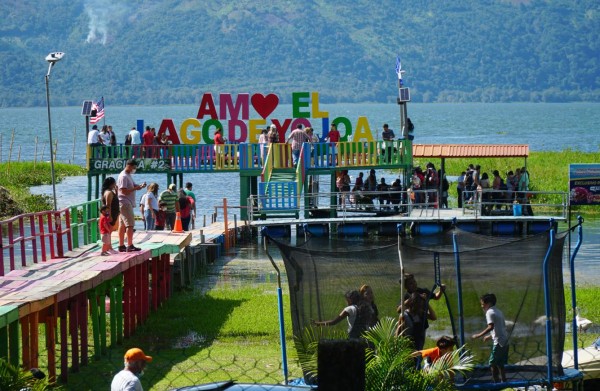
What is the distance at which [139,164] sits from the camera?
131 feet

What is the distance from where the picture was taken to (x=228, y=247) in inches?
1411

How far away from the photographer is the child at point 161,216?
31.6m

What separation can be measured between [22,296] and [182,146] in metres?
23.8

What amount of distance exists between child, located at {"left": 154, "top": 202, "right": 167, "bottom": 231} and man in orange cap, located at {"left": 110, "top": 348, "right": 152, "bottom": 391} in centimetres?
1885

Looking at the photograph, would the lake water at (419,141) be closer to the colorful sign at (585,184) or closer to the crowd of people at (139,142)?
the colorful sign at (585,184)

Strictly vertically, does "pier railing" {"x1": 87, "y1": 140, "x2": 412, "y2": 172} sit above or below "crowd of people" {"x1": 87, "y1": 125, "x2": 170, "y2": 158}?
below

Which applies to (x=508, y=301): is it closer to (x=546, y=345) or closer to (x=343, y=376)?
(x=546, y=345)

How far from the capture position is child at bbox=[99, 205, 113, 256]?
2070 centimetres

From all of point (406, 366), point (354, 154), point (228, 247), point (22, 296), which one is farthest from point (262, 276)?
point (406, 366)

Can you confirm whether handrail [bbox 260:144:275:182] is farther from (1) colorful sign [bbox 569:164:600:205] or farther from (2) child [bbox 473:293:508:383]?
(2) child [bbox 473:293:508:383]

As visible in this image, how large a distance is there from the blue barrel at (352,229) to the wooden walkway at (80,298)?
934cm

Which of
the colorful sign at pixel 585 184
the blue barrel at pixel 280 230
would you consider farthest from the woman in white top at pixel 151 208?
the colorful sign at pixel 585 184

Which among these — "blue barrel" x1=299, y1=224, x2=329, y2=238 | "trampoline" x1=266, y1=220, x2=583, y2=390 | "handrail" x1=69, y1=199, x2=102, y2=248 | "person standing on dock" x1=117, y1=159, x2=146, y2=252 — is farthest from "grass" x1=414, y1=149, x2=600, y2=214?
"trampoline" x1=266, y1=220, x2=583, y2=390

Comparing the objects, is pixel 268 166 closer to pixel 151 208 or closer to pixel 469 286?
pixel 151 208
